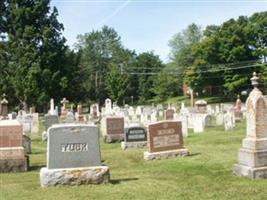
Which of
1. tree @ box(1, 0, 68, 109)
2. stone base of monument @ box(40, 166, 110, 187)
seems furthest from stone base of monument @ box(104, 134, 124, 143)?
tree @ box(1, 0, 68, 109)

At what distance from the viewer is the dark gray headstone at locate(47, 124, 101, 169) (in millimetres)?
11023

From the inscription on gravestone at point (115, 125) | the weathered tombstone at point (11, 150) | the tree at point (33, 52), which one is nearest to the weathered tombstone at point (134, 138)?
the inscription on gravestone at point (115, 125)

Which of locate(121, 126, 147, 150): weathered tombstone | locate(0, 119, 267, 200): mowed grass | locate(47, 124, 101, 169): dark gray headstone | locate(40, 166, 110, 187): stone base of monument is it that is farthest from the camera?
locate(121, 126, 147, 150): weathered tombstone

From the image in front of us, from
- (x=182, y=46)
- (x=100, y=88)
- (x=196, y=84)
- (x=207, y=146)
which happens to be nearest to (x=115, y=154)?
(x=207, y=146)

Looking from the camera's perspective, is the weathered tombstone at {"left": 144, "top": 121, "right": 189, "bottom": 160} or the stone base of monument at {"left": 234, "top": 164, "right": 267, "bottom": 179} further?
the weathered tombstone at {"left": 144, "top": 121, "right": 189, "bottom": 160}

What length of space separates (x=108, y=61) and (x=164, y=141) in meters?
96.3

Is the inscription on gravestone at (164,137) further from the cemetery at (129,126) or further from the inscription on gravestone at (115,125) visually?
the inscription on gravestone at (115,125)

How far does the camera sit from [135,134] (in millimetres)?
20328

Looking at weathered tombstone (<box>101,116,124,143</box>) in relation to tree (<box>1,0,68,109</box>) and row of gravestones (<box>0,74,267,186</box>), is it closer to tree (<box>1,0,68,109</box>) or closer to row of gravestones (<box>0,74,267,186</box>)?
row of gravestones (<box>0,74,267,186</box>)

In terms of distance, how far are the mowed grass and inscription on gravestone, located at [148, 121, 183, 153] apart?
59cm

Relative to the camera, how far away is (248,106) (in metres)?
12.3

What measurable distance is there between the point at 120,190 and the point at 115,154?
782cm

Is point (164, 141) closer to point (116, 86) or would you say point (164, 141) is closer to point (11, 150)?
point (11, 150)

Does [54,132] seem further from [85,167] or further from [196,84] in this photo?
[196,84]
